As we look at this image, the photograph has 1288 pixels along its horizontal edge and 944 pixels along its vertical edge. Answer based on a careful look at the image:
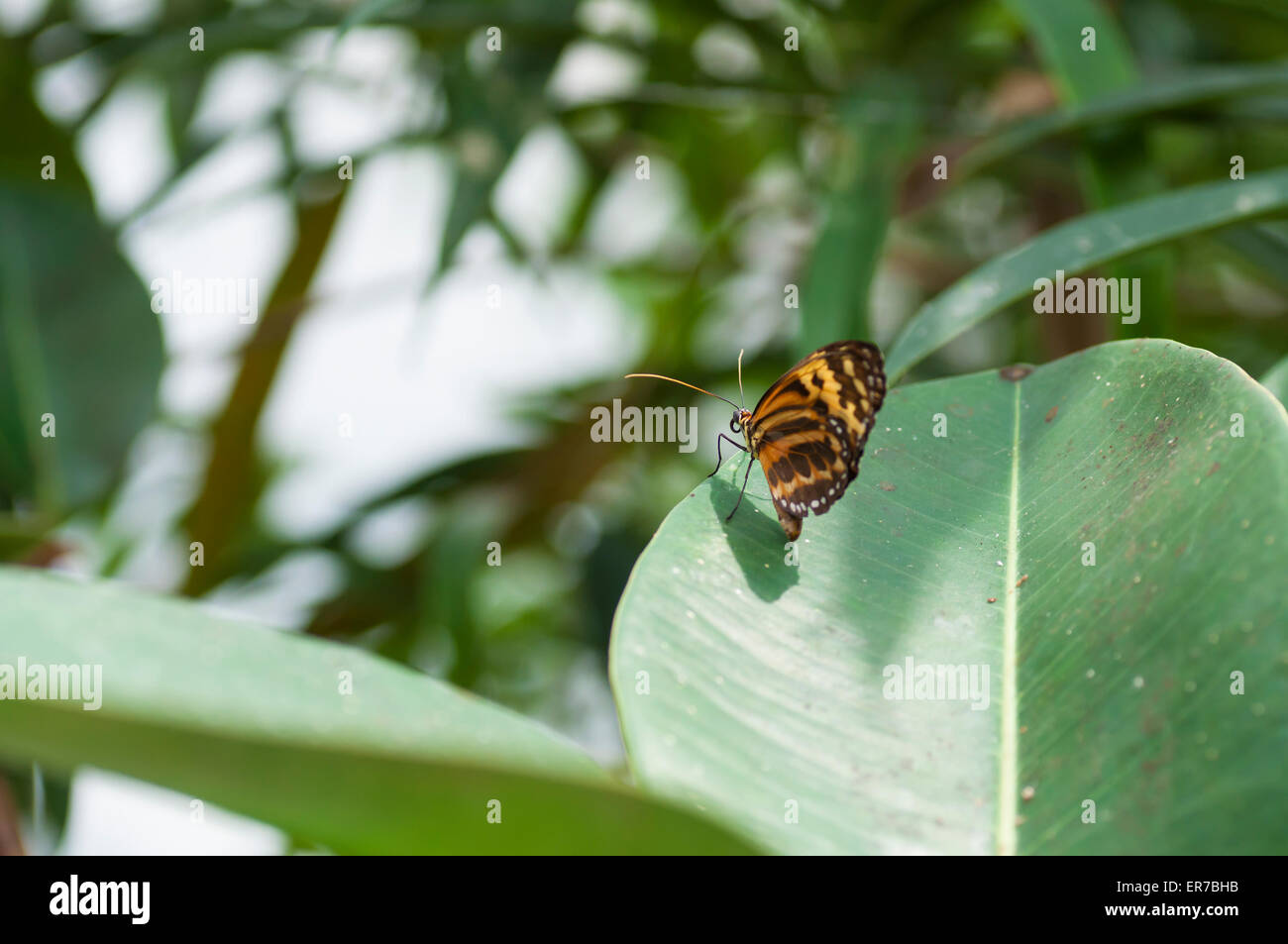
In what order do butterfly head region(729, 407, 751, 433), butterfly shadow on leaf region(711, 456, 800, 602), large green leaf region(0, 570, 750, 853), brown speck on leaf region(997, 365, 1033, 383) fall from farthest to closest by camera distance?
butterfly head region(729, 407, 751, 433) < brown speck on leaf region(997, 365, 1033, 383) < butterfly shadow on leaf region(711, 456, 800, 602) < large green leaf region(0, 570, 750, 853)

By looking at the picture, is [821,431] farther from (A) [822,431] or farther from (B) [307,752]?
(B) [307,752]

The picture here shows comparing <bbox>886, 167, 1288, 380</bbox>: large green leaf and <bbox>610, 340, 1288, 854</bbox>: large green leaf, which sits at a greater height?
<bbox>886, 167, 1288, 380</bbox>: large green leaf

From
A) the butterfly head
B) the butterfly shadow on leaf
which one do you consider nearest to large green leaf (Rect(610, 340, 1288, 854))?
the butterfly shadow on leaf

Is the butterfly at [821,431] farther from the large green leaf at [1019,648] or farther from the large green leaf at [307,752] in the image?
the large green leaf at [307,752]

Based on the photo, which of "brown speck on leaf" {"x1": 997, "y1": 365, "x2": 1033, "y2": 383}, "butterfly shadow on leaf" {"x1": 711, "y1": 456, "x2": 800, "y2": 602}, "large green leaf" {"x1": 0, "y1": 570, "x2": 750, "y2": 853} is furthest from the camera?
"brown speck on leaf" {"x1": 997, "y1": 365, "x2": 1033, "y2": 383}

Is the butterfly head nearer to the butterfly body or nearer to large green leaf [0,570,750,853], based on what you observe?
the butterfly body

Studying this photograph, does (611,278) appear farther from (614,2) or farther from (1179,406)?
(1179,406)
